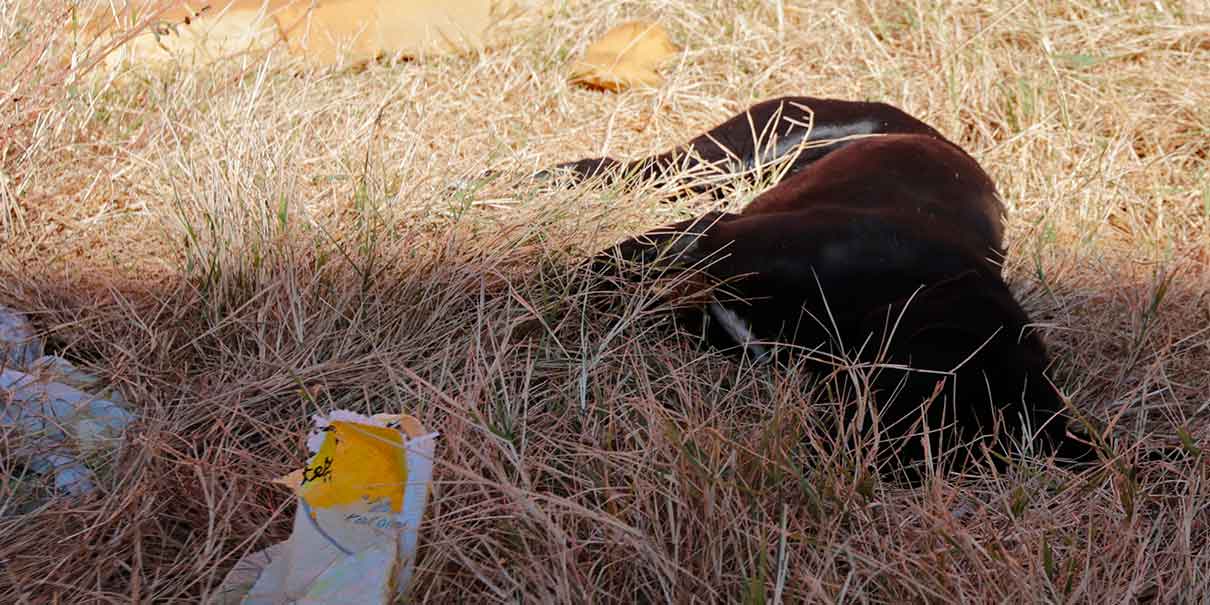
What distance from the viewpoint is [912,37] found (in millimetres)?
4367

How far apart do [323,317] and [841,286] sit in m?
1.05

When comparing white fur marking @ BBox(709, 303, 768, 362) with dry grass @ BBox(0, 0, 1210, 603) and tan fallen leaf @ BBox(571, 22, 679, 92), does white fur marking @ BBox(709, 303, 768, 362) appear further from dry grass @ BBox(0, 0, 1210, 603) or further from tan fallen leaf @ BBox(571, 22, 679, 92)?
tan fallen leaf @ BBox(571, 22, 679, 92)

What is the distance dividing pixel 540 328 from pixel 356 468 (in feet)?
2.52

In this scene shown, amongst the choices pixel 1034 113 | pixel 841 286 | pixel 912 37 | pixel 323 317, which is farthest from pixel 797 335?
pixel 912 37

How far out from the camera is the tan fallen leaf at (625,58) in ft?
14.3

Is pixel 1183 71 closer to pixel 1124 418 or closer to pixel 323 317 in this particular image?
pixel 1124 418

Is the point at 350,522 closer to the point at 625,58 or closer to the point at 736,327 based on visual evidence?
the point at 736,327

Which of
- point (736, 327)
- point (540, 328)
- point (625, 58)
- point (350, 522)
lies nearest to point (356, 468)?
point (350, 522)

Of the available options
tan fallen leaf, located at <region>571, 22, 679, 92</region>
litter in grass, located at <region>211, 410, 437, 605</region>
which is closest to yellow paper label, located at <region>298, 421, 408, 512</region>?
litter in grass, located at <region>211, 410, 437, 605</region>

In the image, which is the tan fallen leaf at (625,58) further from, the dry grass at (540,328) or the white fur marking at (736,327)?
the white fur marking at (736,327)

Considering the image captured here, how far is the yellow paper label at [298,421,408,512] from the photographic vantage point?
5.62ft

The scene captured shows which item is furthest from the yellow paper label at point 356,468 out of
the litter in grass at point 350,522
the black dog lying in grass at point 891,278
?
the black dog lying in grass at point 891,278

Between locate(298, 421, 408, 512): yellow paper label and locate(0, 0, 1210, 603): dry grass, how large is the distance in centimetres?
9

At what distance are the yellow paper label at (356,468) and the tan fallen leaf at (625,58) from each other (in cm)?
276
